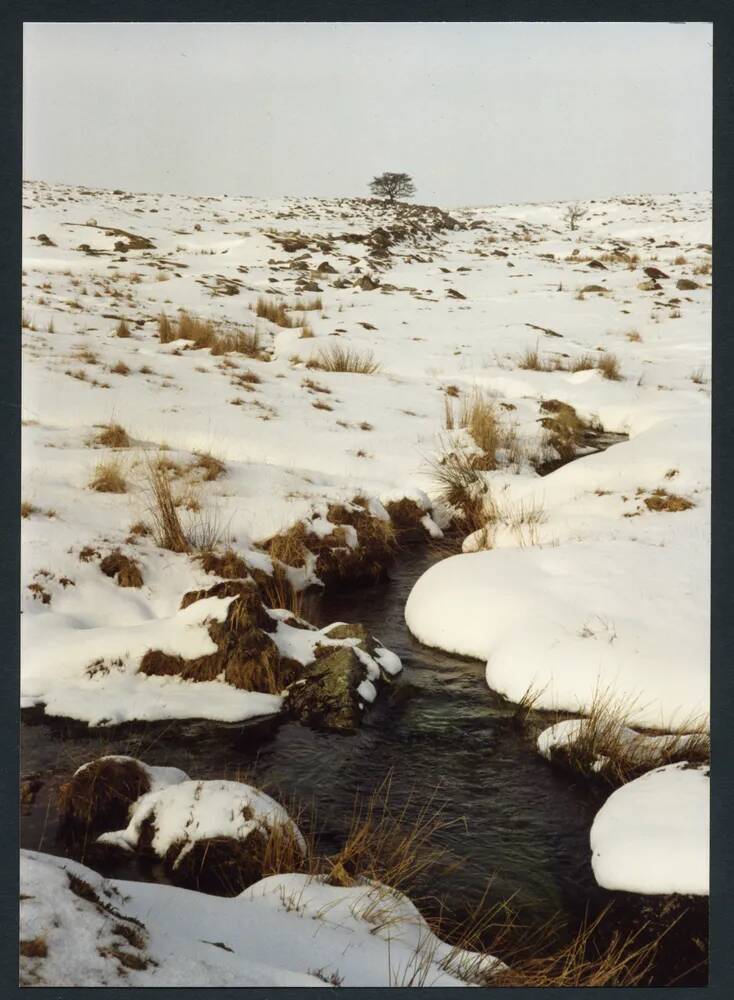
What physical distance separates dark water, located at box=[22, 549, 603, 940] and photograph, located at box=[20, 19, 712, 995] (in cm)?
2

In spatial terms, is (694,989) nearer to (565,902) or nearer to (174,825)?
(565,902)

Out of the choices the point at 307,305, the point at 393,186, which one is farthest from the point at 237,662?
the point at 307,305

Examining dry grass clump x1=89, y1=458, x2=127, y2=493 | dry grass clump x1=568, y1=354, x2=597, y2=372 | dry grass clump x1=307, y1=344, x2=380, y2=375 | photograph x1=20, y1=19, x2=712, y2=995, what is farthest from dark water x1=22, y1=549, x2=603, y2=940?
dry grass clump x1=568, y1=354, x2=597, y2=372

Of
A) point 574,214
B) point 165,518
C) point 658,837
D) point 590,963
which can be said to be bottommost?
point 590,963

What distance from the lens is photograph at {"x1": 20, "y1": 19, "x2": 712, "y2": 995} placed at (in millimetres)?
2949

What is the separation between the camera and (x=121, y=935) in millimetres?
2373

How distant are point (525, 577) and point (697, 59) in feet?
9.51

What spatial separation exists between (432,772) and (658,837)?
40.2 inches

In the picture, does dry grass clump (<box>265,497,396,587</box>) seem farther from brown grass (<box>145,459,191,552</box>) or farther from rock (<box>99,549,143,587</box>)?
rock (<box>99,549,143,587</box>)

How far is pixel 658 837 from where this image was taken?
325 cm

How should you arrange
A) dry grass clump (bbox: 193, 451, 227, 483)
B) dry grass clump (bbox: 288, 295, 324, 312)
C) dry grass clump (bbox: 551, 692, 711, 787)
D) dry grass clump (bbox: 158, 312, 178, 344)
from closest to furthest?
dry grass clump (bbox: 551, 692, 711, 787) < dry grass clump (bbox: 193, 451, 227, 483) < dry grass clump (bbox: 158, 312, 178, 344) < dry grass clump (bbox: 288, 295, 324, 312)

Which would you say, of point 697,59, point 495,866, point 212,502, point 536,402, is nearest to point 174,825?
point 495,866

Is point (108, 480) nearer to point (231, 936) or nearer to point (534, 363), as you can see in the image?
point (231, 936)

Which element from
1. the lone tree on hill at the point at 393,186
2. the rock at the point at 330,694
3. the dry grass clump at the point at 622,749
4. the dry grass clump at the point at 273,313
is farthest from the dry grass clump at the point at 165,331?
the dry grass clump at the point at 622,749
